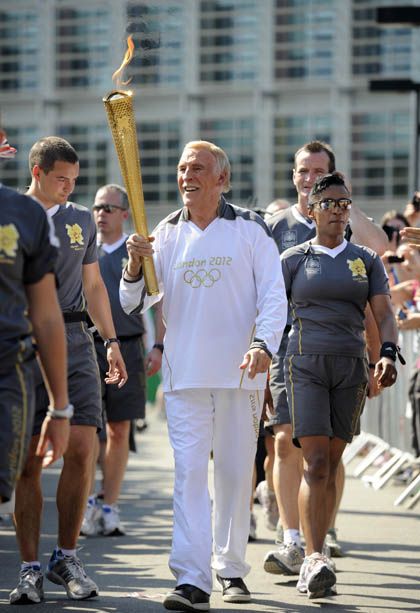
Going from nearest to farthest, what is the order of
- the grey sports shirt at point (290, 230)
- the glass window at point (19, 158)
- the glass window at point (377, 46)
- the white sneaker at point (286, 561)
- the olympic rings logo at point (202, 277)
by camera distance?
the olympic rings logo at point (202, 277) < the white sneaker at point (286, 561) < the grey sports shirt at point (290, 230) < the glass window at point (377, 46) < the glass window at point (19, 158)

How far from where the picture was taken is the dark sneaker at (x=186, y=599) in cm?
732

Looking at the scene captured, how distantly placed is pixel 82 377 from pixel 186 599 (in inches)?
49.1

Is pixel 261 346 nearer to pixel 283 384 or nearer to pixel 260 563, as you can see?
pixel 283 384

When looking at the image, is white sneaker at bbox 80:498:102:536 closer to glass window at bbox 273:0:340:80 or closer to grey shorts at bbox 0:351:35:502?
grey shorts at bbox 0:351:35:502

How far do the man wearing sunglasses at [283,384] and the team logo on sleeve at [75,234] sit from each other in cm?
155

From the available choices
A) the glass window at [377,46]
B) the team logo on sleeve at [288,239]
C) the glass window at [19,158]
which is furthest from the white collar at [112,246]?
the glass window at [19,158]

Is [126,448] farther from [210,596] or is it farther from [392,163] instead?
[392,163]

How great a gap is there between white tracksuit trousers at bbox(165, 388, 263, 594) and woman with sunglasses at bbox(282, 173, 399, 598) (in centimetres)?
42

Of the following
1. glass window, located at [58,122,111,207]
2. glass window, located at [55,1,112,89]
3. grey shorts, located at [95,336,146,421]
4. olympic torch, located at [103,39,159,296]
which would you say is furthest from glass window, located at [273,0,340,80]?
olympic torch, located at [103,39,159,296]

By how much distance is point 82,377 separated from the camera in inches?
306

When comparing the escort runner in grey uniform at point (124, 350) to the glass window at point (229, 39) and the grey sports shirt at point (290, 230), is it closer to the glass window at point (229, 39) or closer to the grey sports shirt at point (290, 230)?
the grey sports shirt at point (290, 230)

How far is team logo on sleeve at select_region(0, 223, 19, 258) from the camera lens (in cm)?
538

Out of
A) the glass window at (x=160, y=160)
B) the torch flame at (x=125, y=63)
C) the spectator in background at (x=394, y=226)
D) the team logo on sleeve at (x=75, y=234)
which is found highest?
the torch flame at (x=125, y=63)

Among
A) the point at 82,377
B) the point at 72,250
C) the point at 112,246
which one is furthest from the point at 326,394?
the point at 112,246
